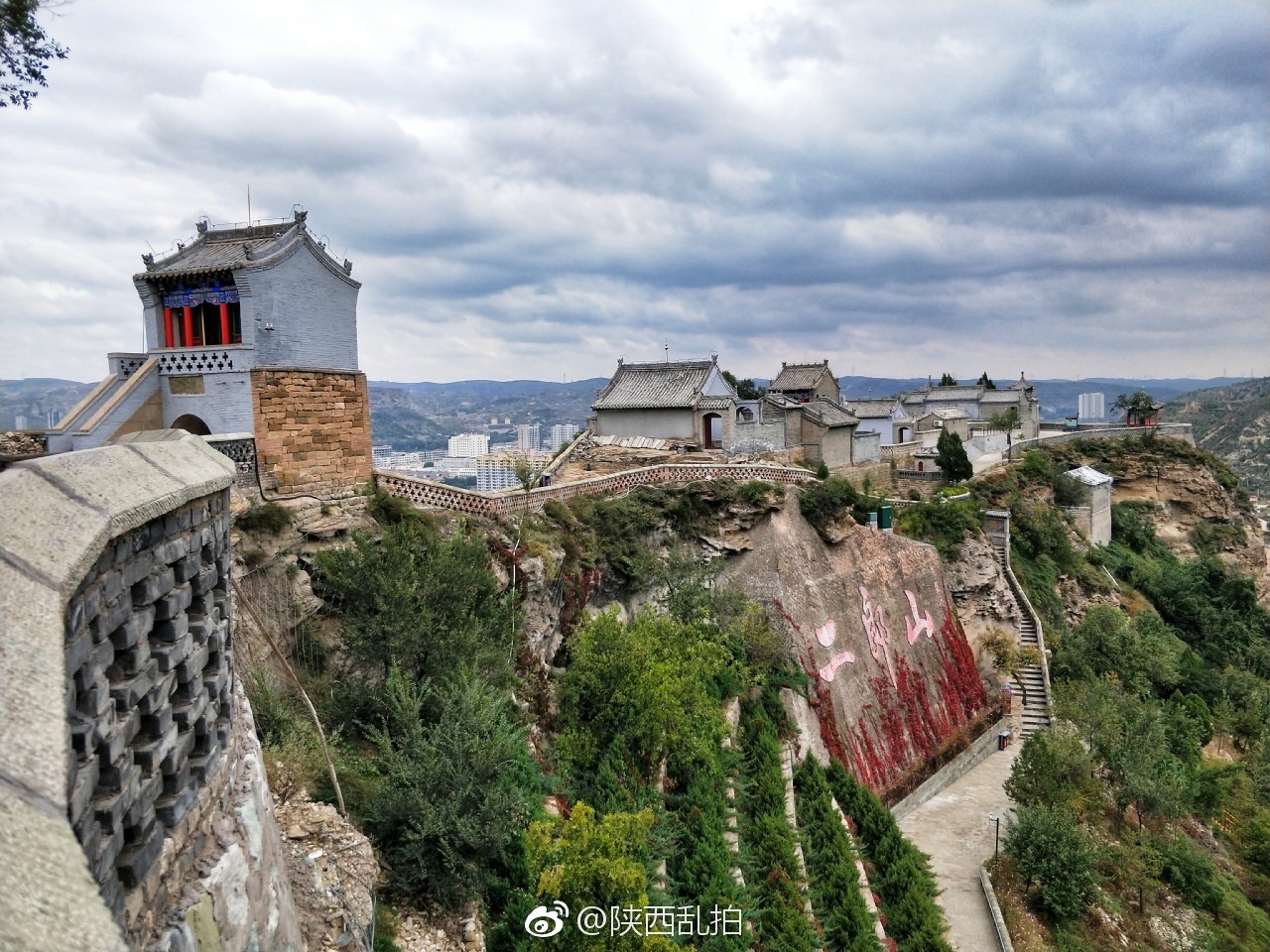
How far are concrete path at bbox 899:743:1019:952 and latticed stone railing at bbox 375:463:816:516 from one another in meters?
10.5

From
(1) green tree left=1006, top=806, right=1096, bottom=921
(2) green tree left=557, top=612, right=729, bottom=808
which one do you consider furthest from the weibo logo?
(1) green tree left=1006, top=806, right=1096, bottom=921

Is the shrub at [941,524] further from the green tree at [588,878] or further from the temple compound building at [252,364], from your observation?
the green tree at [588,878]

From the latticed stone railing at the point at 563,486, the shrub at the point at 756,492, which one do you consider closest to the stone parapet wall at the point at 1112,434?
the latticed stone railing at the point at 563,486

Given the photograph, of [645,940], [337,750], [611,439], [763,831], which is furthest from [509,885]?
[611,439]

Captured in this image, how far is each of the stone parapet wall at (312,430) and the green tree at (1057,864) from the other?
16.8 metres

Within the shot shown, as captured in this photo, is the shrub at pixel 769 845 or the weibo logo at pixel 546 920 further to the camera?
the shrub at pixel 769 845

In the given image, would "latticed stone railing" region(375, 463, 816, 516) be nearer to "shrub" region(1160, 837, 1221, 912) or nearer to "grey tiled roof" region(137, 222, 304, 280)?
"grey tiled roof" region(137, 222, 304, 280)

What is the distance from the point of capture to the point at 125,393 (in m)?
14.6

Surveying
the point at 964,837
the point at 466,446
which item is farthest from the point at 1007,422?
the point at 466,446

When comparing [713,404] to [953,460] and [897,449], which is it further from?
[897,449]

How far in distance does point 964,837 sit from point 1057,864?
131 inches

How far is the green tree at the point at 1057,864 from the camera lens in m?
18.4

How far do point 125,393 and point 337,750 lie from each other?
776 cm

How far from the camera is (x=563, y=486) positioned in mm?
21953
